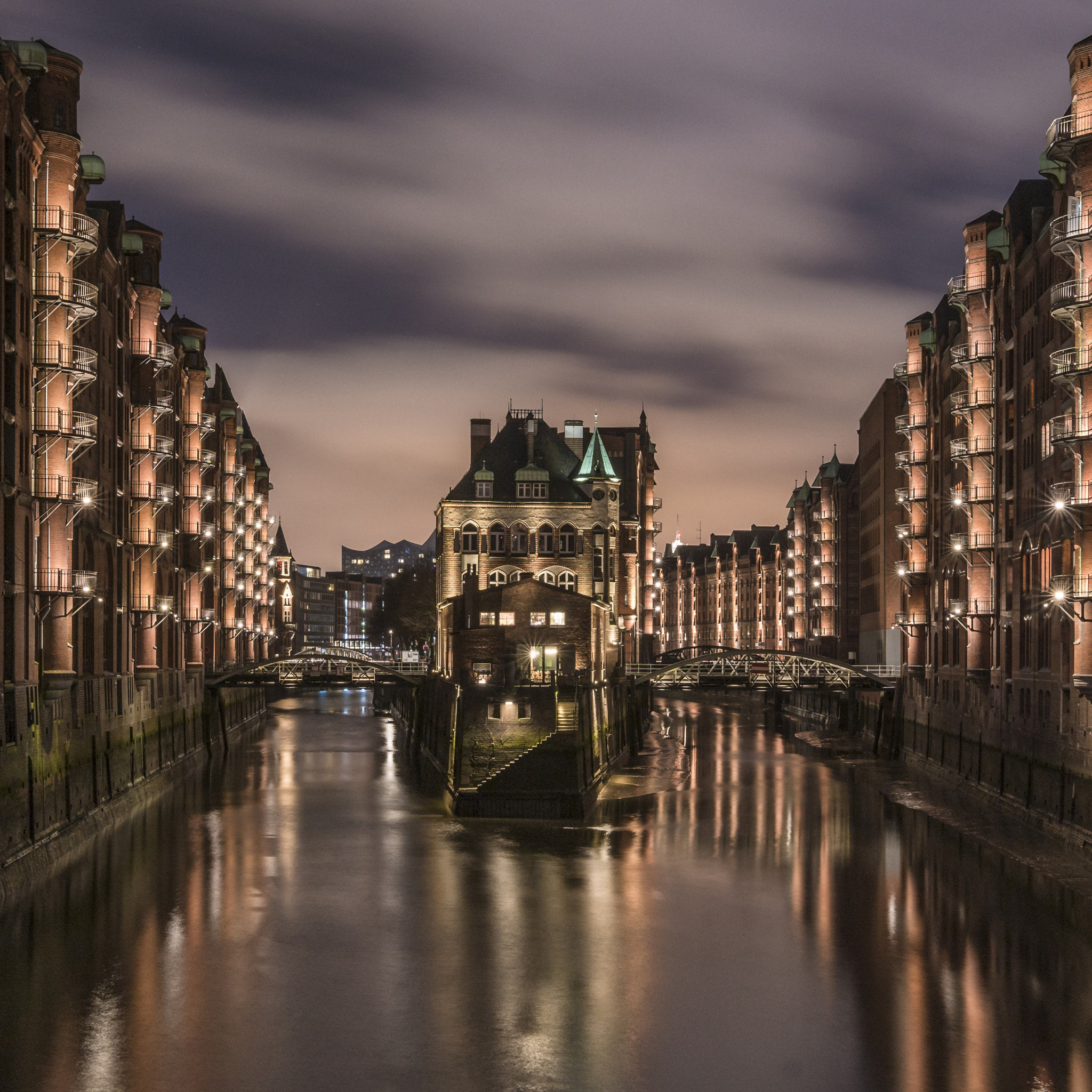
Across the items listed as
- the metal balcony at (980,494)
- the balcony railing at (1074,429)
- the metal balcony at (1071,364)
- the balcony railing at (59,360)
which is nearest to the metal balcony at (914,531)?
the metal balcony at (980,494)

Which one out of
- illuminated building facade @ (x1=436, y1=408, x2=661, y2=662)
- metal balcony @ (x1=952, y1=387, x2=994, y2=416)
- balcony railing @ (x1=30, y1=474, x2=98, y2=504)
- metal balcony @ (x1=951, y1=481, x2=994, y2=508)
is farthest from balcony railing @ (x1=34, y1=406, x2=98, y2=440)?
illuminated building facade @ (x1=436, y1=408, x2=661, y2=662)

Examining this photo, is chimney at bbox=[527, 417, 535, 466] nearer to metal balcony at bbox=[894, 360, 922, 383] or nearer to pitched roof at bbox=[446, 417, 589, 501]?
pitched roof at bbox=[446, 417, 589, 501]

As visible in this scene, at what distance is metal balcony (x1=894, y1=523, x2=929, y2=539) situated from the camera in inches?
3278

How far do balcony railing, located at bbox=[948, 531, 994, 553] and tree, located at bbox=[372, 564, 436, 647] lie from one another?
197ft

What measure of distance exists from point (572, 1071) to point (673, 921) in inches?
505

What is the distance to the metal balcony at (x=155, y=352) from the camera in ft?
226

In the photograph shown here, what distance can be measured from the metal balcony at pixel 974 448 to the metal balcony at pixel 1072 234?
18.2 m

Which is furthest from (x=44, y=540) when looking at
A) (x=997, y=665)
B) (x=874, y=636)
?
(x=874, y=636)

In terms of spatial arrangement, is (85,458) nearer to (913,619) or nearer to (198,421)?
(198,421)

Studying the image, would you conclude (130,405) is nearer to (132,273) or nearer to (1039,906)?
(132,273)

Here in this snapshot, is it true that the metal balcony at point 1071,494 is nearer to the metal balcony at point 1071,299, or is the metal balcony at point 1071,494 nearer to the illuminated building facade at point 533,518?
the metal balcony at point 1071,299

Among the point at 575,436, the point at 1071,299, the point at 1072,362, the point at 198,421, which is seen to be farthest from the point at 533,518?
the point at 1071,299

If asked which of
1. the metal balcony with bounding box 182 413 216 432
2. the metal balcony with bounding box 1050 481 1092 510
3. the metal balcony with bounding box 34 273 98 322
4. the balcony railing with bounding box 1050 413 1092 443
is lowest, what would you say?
the metal balcony with bounding box 1050 481 1092 510

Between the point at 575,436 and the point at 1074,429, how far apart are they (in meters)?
66.1
